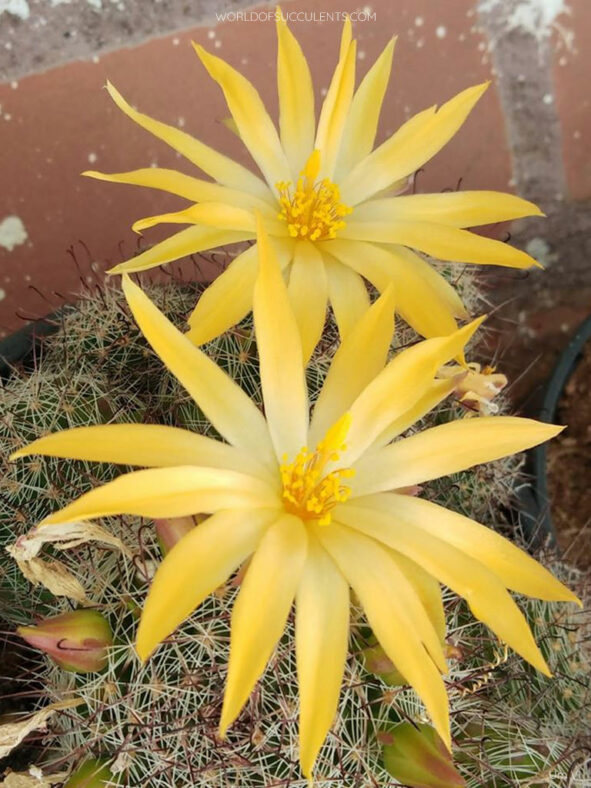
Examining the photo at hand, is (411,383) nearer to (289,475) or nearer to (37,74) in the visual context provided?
(289,475)

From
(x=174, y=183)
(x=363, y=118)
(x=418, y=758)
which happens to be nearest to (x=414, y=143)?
(x=363, y=118)

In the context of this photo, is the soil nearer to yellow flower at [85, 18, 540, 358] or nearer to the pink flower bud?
yellow flower at [85, 18, 540, 358]

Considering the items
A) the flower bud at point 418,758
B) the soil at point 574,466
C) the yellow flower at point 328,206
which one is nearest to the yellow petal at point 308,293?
the yellow flower at point 328,206

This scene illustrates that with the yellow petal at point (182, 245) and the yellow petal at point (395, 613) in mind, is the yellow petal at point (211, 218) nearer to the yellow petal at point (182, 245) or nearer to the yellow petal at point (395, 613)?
the yellow petal at point (182, 245)

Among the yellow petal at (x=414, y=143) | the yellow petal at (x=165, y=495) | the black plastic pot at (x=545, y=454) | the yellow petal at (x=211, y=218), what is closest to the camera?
the yellow petal at (x=165, y=495)

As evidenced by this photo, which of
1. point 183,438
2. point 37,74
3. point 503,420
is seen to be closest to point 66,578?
point 183,438
